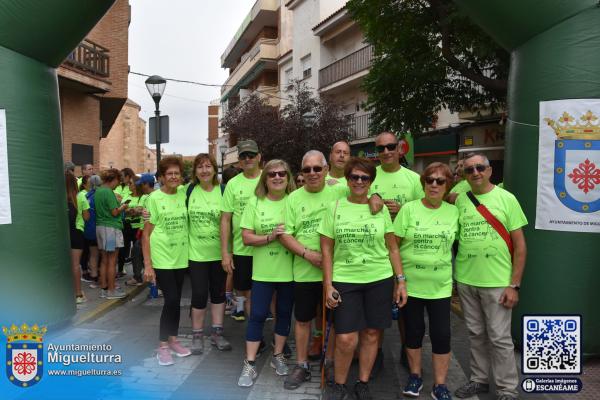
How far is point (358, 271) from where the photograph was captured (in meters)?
3.86

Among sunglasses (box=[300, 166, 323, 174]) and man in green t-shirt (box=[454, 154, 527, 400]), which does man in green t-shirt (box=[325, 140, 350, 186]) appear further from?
man in green t-shirt (box=[454, 154, 527, 400])

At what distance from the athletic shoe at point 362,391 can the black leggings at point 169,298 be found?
184cm

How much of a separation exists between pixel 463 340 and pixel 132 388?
3500mm

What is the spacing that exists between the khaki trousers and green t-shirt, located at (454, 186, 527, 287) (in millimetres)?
102

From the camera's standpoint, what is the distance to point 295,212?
169 inches

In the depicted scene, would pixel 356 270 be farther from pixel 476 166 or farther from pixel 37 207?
pixel 37 207

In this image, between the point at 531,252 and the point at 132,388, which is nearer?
the point at 132,388

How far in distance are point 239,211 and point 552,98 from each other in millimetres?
3088

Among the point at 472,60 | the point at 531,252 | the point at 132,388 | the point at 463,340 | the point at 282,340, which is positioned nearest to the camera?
the point at 132,388

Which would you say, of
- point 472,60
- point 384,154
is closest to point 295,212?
point 384,154

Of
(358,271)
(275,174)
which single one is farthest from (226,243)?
(358,271)

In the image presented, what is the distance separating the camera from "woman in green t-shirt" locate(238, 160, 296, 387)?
4.41 metres

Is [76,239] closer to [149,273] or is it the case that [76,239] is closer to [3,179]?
[3,179]

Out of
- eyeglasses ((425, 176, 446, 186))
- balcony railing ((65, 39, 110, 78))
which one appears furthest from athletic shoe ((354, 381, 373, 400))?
balcony railing ((65, 39, 110, 78))
